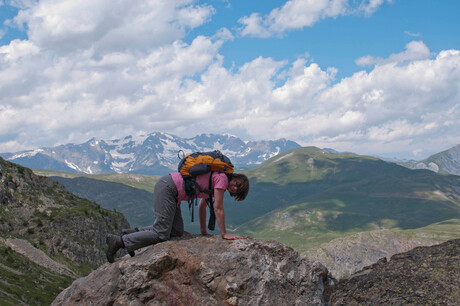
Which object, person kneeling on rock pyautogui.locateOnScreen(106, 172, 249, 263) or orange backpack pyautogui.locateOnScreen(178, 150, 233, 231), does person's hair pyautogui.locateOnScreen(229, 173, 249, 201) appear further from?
orange backpack pyautogui.locateOnScreen(178, 150, 233, 231)

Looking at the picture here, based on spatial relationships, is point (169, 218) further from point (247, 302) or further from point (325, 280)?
point (325, 280)

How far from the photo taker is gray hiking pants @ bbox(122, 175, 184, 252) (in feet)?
48.1

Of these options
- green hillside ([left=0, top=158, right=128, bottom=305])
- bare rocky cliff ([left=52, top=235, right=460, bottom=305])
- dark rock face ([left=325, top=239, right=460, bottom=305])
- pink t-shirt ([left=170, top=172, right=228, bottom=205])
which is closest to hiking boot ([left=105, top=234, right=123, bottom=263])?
bare rocky cliff ([left=52, top=235, right=460, bottom=305])

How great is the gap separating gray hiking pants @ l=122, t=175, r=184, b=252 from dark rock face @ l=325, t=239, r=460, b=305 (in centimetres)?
714

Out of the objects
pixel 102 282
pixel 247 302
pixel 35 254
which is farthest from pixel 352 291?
pixel 35 254

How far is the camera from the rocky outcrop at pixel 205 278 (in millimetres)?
13320

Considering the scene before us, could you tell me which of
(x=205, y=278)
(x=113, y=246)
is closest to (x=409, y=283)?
(x=205, y=278)

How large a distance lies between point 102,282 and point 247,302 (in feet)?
18.2

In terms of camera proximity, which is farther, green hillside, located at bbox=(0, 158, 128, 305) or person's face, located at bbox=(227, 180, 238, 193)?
green hillside, located at bbox=(0, 158, 128, 305)

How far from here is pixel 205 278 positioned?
1348cm

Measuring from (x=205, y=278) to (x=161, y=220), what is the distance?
9.84 ft

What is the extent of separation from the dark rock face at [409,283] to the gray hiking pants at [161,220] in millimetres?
7145

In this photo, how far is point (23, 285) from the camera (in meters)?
79.6

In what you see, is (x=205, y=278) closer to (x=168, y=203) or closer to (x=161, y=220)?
(x=161, y=220)
